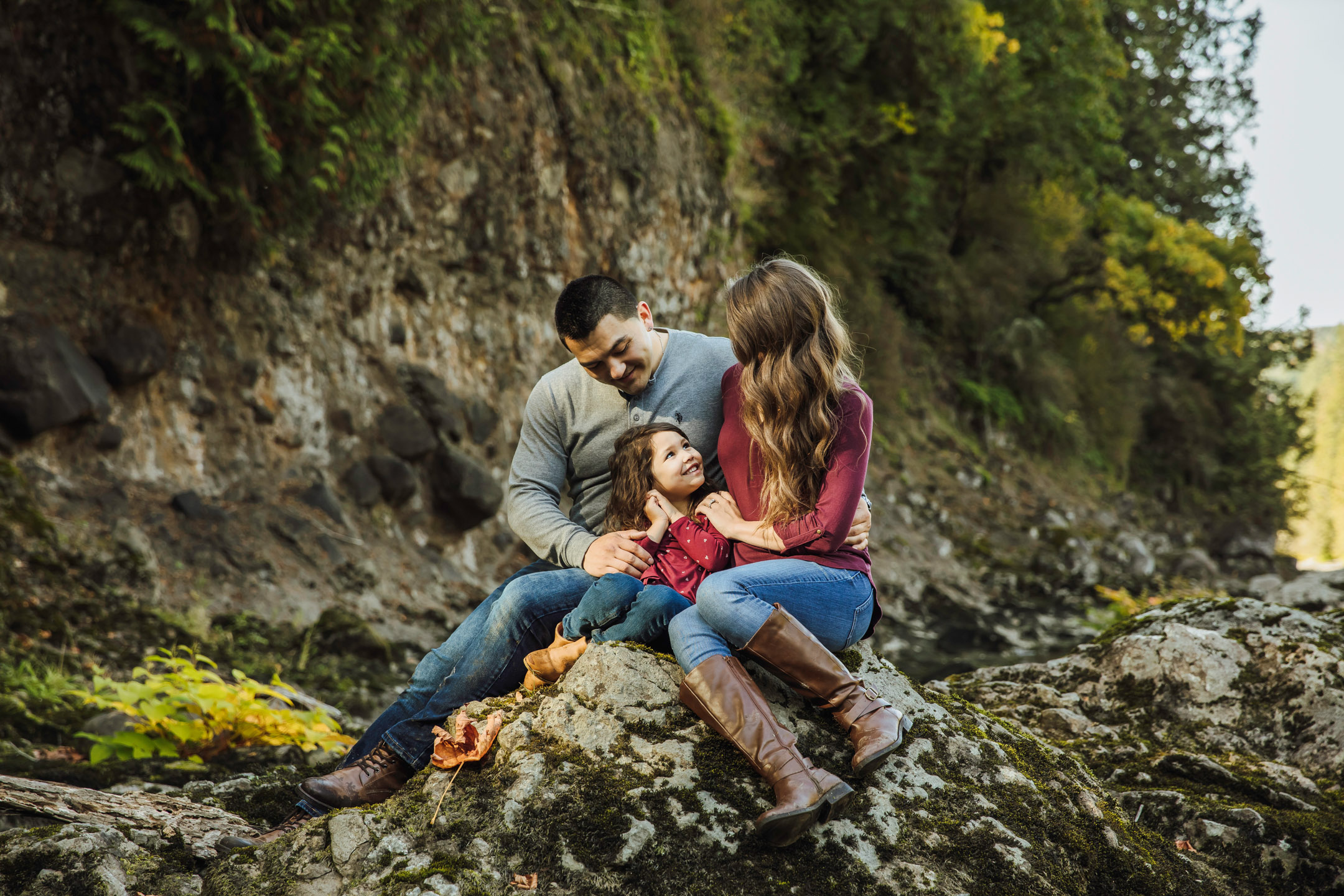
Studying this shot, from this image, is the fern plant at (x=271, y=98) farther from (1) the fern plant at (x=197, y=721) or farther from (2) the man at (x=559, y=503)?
(2) the man at (x=559, y=503)

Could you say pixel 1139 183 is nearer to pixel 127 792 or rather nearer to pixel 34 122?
pixel 34 122

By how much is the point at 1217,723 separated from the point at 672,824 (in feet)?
9.18

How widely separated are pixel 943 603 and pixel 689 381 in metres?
10.2

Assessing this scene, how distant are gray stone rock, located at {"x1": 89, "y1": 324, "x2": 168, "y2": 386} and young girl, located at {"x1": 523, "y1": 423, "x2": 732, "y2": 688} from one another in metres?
5.19

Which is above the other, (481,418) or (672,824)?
(481,418)

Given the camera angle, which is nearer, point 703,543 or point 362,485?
point 703,543

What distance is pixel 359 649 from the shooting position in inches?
274

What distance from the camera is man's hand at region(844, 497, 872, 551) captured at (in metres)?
3.15

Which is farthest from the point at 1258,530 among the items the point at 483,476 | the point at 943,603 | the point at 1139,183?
the point at 483,476

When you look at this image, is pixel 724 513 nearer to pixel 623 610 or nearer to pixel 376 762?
pixel 623 610

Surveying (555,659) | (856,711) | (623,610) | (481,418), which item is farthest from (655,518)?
(481,418)

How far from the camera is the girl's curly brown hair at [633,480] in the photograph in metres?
3.28

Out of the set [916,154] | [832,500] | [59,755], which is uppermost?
[916,154]

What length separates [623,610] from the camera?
2.94 metres
